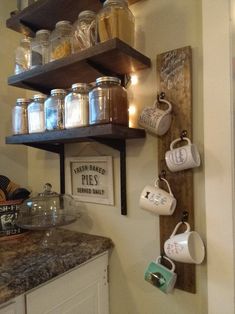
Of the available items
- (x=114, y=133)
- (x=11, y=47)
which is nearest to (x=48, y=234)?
(x=114, y=133)

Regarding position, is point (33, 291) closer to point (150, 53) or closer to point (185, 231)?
point (185, 231)

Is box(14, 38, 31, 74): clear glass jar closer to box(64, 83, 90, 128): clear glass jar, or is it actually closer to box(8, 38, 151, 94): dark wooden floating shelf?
box(8, 38, 151, 94): dark wooden floating shelf

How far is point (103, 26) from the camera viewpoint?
0.86 meters

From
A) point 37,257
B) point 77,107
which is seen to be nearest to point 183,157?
point 77,107

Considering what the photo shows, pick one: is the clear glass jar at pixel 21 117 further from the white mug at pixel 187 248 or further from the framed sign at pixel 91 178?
the white mug at pixel 187 248

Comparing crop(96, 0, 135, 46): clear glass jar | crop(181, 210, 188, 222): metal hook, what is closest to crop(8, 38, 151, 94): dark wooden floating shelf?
crop(96, 0, 135, 46): clear glass jar

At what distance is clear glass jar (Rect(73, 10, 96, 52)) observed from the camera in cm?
92

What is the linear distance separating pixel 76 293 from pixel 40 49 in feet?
3.41

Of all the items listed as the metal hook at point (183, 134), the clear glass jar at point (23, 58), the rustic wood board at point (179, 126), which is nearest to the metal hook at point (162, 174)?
the rustic wood board at point (179, 126)

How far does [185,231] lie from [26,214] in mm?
740

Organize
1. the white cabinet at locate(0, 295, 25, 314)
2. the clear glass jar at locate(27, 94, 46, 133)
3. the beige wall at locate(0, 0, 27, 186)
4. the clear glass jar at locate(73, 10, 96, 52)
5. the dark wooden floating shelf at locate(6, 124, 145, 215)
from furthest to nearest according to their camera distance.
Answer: the beige wall at locate(0, 0, 27, 186) < the clear glass jar at locate(27, 94, 46, 133) < the clear glass jar at locate(73, 10, 96, 52) < the dark wooden floating shelf at locate(6, 124, 145, 215) < the white cabinet at locate(0, 295, 25, 314)

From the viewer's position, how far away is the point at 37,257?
0.90 metres

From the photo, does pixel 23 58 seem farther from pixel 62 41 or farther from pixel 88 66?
pixel 88 66

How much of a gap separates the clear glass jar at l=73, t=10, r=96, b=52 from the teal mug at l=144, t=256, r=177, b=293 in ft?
2.83
